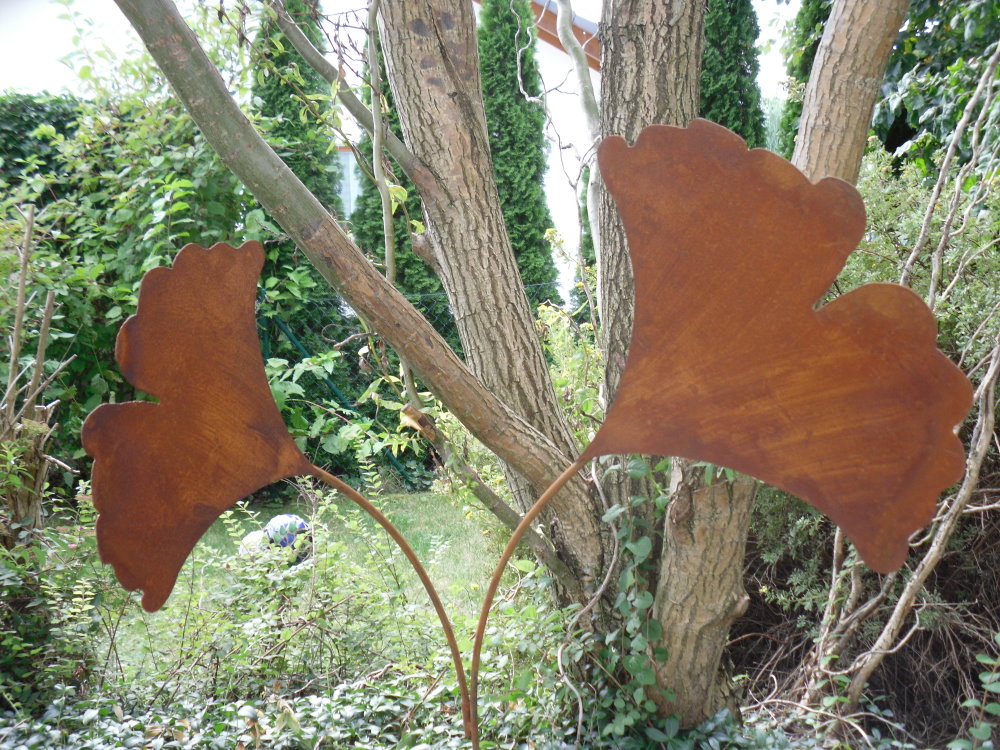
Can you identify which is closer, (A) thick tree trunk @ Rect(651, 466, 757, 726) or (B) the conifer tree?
(A) thick tree trunk @ Rect(651, 466, 757, 726)

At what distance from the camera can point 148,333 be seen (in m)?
1.08

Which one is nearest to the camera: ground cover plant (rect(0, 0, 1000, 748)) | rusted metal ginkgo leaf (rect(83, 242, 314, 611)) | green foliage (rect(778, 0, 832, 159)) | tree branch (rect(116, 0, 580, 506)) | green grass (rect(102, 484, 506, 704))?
rusted metal ginkgo leaf (rect(83, 242, 314, 611))

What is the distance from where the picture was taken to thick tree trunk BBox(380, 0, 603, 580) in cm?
166

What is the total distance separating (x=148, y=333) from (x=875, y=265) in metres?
2.00

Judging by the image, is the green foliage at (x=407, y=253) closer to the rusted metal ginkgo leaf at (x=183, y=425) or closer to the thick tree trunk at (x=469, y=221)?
the thick tree trunk at (x=469, y=221)

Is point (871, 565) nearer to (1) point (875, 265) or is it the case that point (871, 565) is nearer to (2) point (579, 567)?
(2) point (579, 567)

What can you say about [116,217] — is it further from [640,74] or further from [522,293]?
[640,74]

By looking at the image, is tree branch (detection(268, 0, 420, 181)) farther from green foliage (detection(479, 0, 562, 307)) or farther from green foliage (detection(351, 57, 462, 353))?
green foliage (detection(479, 0, 562, 307))

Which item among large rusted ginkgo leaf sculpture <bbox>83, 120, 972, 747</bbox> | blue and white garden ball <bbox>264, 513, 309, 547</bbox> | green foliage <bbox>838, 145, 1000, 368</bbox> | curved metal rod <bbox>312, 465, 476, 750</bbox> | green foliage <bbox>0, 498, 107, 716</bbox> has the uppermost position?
green foliage <bbox>838, 145, 1000, 368</bbox>

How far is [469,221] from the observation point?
1687 millimetres

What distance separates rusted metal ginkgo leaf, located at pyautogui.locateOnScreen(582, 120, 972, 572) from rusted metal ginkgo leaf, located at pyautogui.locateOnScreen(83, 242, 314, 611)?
1.67 ft

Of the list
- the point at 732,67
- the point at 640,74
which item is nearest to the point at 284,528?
the point at 640,74

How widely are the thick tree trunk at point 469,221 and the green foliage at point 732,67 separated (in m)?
3.61

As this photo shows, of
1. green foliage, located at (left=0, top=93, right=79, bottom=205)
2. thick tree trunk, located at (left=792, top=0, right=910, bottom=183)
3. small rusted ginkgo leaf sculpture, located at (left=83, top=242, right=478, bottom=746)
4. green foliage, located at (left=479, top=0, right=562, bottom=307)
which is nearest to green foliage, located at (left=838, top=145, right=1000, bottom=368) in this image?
thick tree trunk, located at (left=792, top=0, right=910, bottom=183)
